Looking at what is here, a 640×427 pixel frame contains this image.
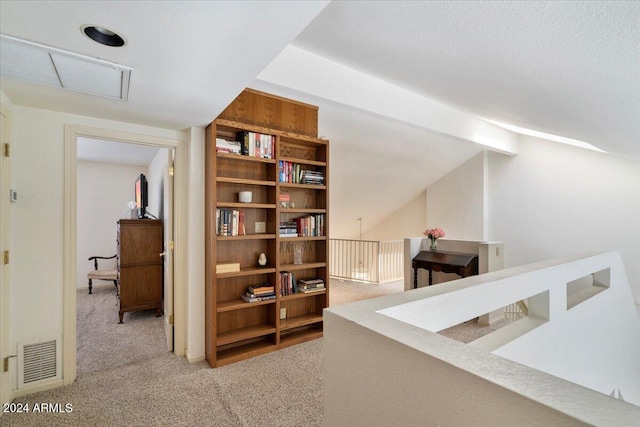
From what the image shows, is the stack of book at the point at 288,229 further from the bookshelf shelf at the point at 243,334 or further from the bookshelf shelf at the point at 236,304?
the bookshelf shelf at the point at 243,334

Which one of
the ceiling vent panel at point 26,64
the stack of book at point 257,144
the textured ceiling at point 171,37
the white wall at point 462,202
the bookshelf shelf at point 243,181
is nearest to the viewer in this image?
the textured ceiling at point 171,37

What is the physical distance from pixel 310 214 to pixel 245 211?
78 centimetres

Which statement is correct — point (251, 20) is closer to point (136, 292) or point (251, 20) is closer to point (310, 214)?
point (310, 214)

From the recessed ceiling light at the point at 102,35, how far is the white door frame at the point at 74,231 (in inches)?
55.5

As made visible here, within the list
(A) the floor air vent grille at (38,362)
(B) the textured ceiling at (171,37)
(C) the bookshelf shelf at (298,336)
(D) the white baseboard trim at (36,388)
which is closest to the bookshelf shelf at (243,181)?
(B) the textured ceiling at (171,37)

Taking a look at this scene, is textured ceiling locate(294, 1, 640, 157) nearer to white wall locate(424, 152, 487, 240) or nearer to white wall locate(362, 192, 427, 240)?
white wall locate(424, 152, 487, 240)

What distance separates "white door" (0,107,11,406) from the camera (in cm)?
207

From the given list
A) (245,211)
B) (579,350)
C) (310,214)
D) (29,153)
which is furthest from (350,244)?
(29,153)

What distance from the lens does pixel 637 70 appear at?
1563 millimetres

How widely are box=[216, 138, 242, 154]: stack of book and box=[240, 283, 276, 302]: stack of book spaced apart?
4.45 ft

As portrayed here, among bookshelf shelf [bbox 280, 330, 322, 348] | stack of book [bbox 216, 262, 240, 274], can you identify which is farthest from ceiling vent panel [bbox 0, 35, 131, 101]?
bookshelf shelf [bbox 280, 330, 322, 348]

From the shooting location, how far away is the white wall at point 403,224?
7.82 meters

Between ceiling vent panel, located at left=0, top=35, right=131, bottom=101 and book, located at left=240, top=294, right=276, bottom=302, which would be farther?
book, located at left=240, top=294, right=276, bottom=302

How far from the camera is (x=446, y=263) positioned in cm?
429
